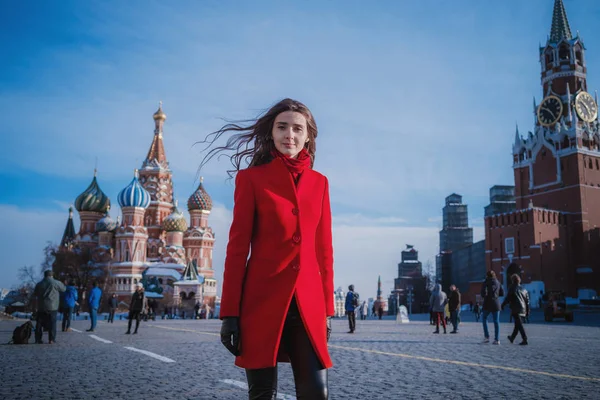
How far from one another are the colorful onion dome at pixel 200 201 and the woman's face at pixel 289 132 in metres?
80.4

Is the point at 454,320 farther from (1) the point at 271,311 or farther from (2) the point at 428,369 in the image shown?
(1) the point at 271,311

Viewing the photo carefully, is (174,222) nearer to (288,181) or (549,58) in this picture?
(549,58)

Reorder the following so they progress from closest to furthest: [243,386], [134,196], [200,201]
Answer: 1. [243,386]
2. [134,196]
3. [200,201]

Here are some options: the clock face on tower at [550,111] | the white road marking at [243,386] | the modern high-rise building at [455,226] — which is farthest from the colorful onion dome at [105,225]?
the white road marking at [243,386]

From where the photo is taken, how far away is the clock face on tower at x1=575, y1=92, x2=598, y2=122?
234 feet

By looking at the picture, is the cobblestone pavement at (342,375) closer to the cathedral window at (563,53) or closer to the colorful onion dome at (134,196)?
the colorful onion dome at (134,196)

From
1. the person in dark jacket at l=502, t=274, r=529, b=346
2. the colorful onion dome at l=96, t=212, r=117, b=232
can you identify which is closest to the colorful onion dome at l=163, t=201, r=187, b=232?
the colorful onion dome at l=96, t=212, r=117, b=232

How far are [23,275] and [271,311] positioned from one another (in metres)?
74.1

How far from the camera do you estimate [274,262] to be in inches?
110

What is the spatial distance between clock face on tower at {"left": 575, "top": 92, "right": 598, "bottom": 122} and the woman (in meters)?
76.5

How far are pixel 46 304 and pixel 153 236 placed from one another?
6898 cm

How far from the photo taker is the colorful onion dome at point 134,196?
246ft

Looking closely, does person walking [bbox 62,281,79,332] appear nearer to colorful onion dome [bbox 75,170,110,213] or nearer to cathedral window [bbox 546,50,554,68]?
colorful onion dome [bbox 75,170,110,213]

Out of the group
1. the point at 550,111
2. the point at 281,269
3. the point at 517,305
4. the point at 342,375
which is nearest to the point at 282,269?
the point at 281,269
